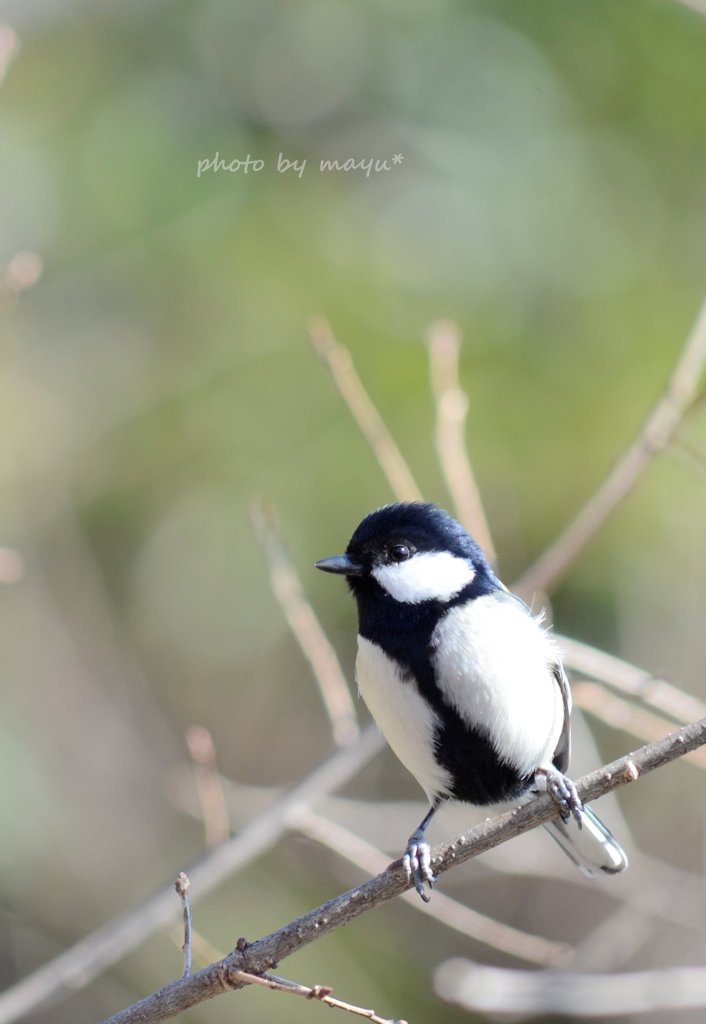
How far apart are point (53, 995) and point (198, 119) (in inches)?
122

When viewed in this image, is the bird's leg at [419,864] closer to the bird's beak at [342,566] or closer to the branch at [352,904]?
the branch at [352,904]

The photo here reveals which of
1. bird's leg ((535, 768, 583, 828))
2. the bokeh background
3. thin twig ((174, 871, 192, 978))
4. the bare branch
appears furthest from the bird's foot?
the bokeh background

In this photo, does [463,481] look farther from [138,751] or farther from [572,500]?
[138,751]

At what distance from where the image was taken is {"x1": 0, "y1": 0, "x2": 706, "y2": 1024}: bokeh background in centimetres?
421

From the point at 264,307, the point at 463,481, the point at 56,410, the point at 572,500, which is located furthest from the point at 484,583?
the point at 56,410

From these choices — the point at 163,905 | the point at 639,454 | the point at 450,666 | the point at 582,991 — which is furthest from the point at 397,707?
the point at 582,991

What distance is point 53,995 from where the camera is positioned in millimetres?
2729

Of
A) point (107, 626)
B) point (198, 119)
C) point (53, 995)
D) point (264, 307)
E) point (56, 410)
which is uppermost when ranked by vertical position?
point (198, 119)

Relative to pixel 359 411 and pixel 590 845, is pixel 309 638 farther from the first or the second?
pixel 590 845

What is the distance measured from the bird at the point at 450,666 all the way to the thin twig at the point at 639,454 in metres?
0.33

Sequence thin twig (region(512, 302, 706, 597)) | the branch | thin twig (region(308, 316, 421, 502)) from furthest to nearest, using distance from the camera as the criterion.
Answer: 1. thin twig (region(308, 316, 421, 502))
2. thin twig (region(512, 302, 706, 597))
3. the branch

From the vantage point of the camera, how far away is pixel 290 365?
436 centimetres

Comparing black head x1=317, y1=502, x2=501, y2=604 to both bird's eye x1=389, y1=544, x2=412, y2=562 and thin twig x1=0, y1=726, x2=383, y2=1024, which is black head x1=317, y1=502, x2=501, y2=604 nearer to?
bird's eye x1=389, y1=544, x2=412, y2=562

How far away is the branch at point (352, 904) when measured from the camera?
1.88 metres
